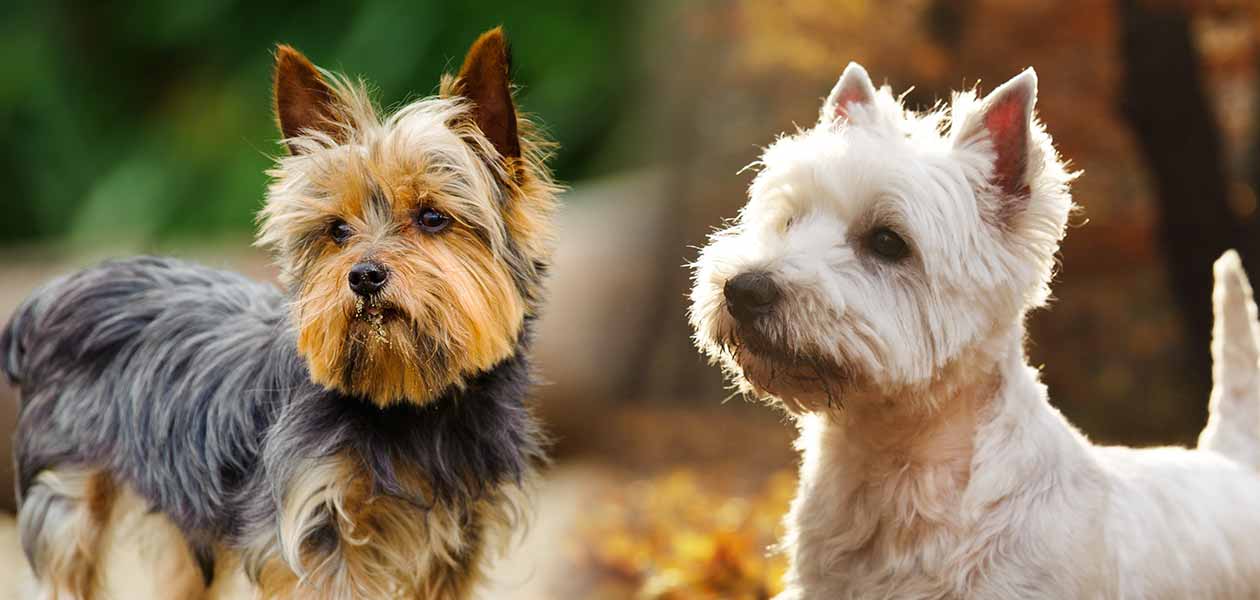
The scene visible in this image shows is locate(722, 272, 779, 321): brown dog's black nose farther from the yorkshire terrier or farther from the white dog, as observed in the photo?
the yorkshire terrier

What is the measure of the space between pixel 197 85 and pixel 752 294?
7.61 m

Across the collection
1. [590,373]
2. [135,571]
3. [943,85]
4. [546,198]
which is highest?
[943,85]

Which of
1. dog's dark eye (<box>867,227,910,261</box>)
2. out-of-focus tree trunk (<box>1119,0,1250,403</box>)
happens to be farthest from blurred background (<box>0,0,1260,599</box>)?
dog's dark eye (<box>867,227,910,261</box>)

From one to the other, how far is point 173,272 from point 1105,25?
20.2 feet

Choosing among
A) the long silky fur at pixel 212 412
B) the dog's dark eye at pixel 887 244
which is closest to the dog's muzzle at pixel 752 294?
the dog's dark eye at pixel 887 244

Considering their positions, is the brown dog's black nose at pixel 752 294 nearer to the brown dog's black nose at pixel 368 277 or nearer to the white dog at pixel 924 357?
the white dog at pixel 924 357

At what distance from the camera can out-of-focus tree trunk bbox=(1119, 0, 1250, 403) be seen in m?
7.28

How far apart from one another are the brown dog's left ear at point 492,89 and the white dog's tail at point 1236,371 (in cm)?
224

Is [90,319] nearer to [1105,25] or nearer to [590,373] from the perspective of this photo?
[590,373]

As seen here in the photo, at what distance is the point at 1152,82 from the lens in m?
7.36

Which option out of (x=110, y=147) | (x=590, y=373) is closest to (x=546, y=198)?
(x=590, y=373)

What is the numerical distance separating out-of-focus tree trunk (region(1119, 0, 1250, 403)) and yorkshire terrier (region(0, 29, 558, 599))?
5.21 metres

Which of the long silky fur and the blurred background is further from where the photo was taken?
the blurred background

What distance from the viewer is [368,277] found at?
2.94 metres
